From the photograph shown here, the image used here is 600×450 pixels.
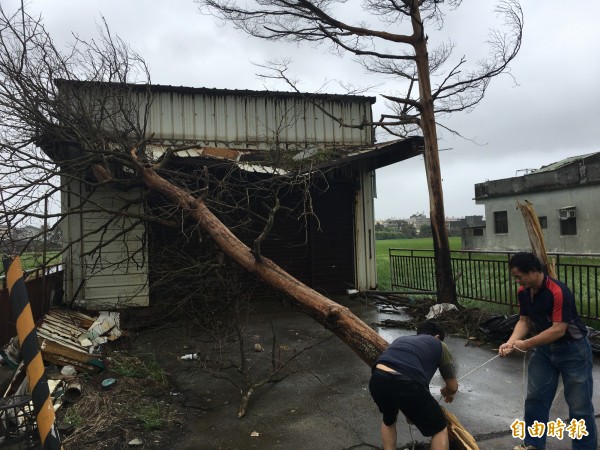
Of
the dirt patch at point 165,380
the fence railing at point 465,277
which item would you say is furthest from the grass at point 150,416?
the fence railing at point 465,277

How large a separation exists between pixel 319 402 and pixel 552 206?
76.8 ft

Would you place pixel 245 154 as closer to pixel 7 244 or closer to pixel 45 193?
pixel 45 193

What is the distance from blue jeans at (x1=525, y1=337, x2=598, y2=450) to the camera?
3088mm

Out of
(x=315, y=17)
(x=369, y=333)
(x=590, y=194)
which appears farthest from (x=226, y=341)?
(x=590, y=194)

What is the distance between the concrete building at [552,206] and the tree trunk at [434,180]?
1720 cm

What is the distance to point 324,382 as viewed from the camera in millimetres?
5023

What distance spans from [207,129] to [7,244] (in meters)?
5.52

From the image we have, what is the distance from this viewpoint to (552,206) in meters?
23.0

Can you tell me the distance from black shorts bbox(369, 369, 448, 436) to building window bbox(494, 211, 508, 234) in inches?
1028

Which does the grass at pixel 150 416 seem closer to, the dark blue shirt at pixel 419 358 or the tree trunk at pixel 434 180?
the dark blue shirt at pixel 419 358

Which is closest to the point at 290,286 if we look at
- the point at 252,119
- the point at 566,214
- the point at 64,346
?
the point at 64,346

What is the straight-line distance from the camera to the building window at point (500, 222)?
26028 millimetres

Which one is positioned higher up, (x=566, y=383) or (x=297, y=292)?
(x=297, y=292)

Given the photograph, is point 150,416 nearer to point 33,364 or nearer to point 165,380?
point 165,380
